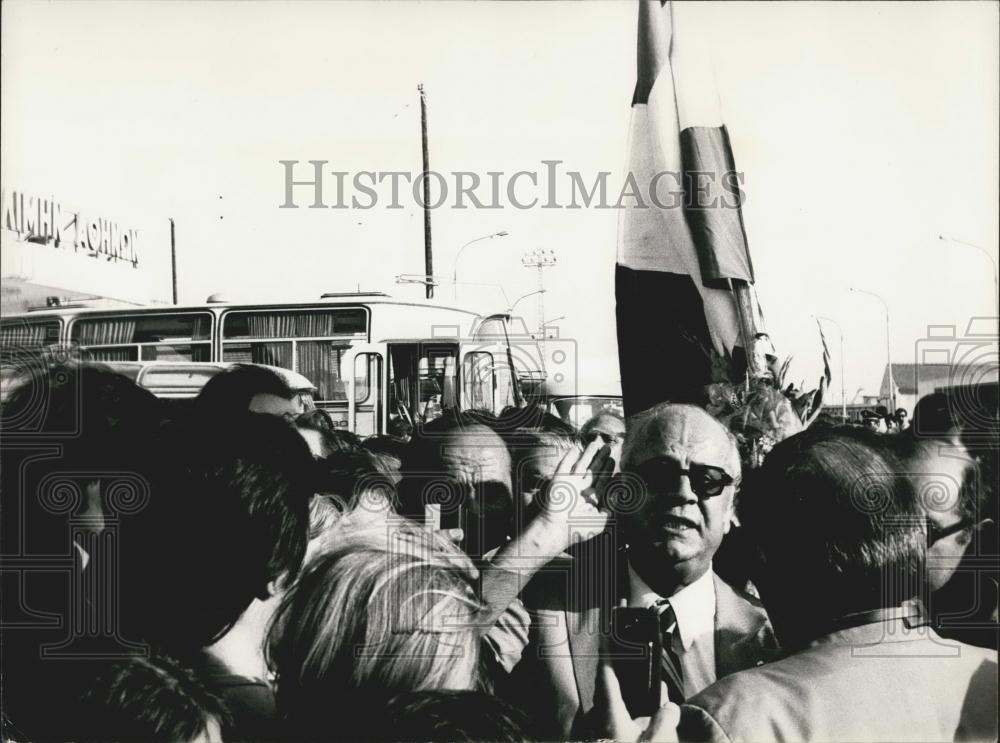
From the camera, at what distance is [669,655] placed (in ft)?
10.8

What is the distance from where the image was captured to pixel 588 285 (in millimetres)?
3285

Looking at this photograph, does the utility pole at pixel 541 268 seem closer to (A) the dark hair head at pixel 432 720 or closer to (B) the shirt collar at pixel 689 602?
(B) the shirt collar at pixel 689 602

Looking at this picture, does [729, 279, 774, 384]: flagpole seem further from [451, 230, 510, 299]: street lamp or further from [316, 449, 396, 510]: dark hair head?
[316, 449, 396, 510]: dark hair head

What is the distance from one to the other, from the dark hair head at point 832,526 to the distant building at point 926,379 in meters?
0.15

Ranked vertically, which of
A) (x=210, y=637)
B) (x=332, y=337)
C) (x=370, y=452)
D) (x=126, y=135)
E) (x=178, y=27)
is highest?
(x=178, y=27)

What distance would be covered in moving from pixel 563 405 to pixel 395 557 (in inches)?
30.0

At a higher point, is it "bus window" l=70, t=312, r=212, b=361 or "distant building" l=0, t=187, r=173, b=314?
"distant building" l=0, t=187, r=173, b=314

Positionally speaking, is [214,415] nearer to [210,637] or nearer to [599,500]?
[210,637]

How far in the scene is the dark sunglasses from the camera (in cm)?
324

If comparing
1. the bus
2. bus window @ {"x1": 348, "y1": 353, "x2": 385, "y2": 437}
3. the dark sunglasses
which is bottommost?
the dark sunglasses

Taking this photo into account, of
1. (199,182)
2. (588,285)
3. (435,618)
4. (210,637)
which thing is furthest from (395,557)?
(199,182)

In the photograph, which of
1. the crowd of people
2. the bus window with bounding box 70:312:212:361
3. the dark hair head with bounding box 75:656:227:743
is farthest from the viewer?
the bus window with bounding box 70:312:212:361

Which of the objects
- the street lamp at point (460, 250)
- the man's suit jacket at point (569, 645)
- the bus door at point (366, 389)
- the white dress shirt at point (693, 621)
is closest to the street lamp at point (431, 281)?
the street lamp at point (460, 250)

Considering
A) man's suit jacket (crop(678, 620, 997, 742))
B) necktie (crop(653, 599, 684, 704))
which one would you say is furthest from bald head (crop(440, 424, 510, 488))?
man's suit jacket (crop(678, 620, 997, 742))
